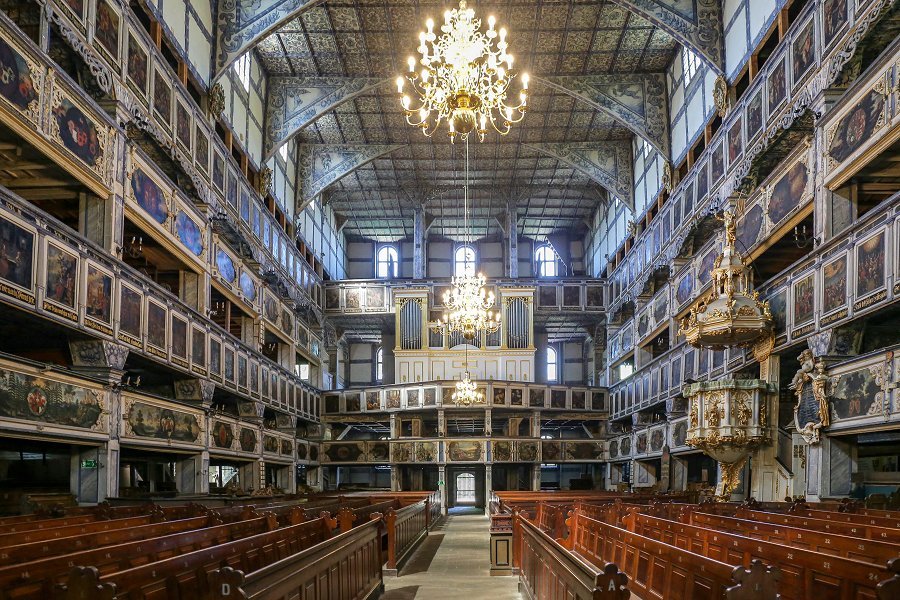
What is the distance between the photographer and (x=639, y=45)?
29000mm

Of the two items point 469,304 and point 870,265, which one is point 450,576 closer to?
point 870,265

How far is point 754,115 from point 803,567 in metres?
16.2

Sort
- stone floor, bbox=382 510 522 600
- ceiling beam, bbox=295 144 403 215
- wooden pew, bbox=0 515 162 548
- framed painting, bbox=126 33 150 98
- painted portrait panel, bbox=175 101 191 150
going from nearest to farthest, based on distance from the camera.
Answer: wooden pew, bbox=0 515 162 548 → stone floor, bbox=382 510 522 600 → framed painting, bbox=126 33 150 98 → painted portrait panel, bbox=175 101 191 150 → ceiling beam, bbox=295 144 403 215

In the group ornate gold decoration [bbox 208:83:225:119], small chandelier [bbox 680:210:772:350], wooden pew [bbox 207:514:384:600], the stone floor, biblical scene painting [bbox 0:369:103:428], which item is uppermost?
ornate gold decoration [bbox 208:83:225:119]

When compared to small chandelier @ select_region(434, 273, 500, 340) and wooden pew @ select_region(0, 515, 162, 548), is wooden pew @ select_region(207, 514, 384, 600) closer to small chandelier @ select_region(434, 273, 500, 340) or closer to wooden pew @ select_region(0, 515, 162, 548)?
wooden pew @ select_region(0, 515, 162, 548)

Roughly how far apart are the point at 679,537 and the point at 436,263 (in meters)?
40.6

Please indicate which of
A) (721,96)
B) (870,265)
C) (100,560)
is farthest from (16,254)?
(721,96)

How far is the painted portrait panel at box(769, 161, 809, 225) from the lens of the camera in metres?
17.1

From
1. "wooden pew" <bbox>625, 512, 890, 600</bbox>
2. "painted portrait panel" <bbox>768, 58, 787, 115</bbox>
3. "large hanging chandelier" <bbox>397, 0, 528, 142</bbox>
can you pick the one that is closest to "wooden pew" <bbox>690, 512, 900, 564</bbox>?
"wooden pew" <bbox>625, 512, 890, 600</bbox>

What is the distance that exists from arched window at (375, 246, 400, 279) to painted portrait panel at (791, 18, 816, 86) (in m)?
33.6

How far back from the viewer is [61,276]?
1391 centimetres

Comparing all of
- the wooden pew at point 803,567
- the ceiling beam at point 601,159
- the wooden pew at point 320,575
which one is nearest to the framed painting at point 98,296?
the wooden pew at point 320,575

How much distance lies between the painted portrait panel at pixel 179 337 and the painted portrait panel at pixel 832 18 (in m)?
15.3

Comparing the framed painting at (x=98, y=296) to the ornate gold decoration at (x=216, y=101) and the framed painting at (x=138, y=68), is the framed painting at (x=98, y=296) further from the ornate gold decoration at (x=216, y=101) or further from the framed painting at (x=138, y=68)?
the ornate gold decoration at (x=216, y=101)
